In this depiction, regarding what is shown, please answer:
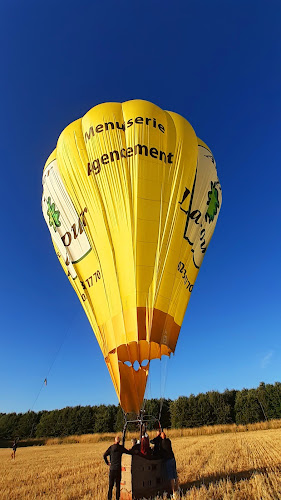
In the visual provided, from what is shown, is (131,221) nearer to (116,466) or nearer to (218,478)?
(116,466)

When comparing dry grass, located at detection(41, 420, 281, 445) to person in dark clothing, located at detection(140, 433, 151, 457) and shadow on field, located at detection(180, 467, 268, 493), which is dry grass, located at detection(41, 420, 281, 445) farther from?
person in dark clothing, located at detection(140, 433, 151, 457)

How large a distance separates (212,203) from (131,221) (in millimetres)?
3582

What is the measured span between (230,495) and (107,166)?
8121mm

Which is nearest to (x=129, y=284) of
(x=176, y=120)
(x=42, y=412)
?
(x=176, y=120)

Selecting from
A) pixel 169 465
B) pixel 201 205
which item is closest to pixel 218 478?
pixel 169 465

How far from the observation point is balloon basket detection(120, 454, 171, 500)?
5375mm

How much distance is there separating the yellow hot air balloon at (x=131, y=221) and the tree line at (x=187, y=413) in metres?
37.9

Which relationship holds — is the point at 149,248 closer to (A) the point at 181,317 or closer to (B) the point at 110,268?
(B) the point at 110,268

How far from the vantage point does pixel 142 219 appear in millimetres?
8219

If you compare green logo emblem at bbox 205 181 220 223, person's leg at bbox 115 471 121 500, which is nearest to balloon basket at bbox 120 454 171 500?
person's leg at bbox 115 471 121 500

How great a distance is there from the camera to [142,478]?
18.0 ft

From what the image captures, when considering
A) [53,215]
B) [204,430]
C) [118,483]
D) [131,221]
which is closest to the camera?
[118,483]

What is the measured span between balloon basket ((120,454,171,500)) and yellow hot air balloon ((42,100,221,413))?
122 centimetres

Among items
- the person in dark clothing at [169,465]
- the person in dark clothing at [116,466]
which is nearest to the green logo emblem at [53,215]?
the person in dark clothing at [116,466]
